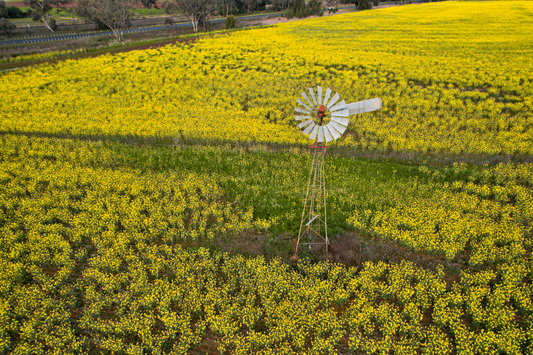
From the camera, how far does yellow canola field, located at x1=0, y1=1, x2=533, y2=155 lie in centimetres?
2928

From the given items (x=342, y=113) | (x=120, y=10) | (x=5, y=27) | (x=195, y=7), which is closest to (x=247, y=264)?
(x=342, y=113)

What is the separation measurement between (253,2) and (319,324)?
121 m

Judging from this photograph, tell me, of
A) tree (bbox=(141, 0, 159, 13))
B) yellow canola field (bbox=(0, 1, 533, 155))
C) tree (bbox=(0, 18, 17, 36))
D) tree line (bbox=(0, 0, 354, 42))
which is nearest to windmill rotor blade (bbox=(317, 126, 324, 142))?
yellow canola field (bbox=(0, 1, 533, 155))

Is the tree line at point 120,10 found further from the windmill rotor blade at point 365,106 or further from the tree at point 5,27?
the windmill rotor blade at point 365,106

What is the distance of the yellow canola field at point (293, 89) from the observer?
2928cm

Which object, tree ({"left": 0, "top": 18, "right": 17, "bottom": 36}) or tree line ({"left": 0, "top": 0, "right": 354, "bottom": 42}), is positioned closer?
tree line ({"left": 0, "top": 0, "right": 354, "bottom": 42})

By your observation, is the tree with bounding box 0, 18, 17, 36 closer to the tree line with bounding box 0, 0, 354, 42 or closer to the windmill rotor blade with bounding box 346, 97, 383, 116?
the tree line with bounding box 0, 0, 354, 42

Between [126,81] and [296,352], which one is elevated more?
[126,81]

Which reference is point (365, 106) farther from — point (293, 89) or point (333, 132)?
point (293, 89)

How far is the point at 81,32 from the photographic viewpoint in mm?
79312

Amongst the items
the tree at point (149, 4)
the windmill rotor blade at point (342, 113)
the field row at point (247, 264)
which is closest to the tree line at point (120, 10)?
the tree at point (149, 4)

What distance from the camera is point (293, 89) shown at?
40000 mm

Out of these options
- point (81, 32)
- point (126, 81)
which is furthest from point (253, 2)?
point (126, 81)

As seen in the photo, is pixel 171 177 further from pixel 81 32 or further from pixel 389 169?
pixel 81 32
